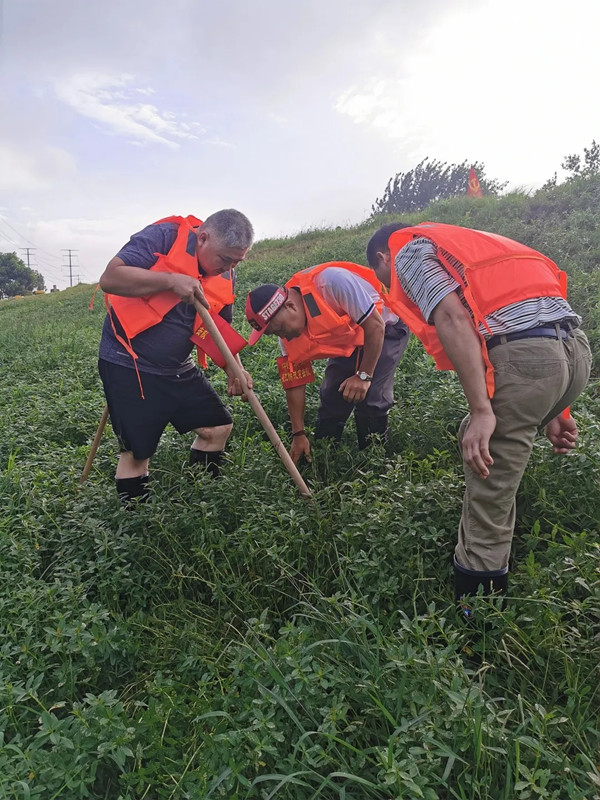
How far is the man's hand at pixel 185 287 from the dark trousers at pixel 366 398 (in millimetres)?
1157

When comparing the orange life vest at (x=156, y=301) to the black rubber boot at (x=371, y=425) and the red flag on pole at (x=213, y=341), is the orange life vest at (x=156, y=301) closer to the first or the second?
the red flag on pole at (x=213, y=341)

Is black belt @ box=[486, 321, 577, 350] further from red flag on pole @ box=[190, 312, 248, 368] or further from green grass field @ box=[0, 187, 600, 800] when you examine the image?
red flag on pole @ box=[190, 312, 248, 368]

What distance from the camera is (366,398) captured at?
3.65m

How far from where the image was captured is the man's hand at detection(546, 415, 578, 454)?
8.04ft

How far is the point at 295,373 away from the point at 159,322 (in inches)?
36.7

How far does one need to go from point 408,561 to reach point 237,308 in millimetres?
7849

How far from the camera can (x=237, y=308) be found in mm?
9711

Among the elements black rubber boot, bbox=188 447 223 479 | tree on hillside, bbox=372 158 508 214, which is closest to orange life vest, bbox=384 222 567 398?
black rubber boot, bbox=188 447 223 479

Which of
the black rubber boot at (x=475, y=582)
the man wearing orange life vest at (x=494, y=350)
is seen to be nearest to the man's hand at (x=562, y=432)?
the man wearing orange life vest at (x=494, y=350)

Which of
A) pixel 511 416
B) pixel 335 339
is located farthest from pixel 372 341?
pixel 511 416

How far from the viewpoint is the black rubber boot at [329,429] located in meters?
3.80

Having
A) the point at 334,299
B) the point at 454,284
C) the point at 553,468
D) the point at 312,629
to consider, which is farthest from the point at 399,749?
the point at 334,299

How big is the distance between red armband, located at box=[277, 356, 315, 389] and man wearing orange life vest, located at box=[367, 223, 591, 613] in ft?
5.00

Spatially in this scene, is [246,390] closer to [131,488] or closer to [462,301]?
[131,488]
